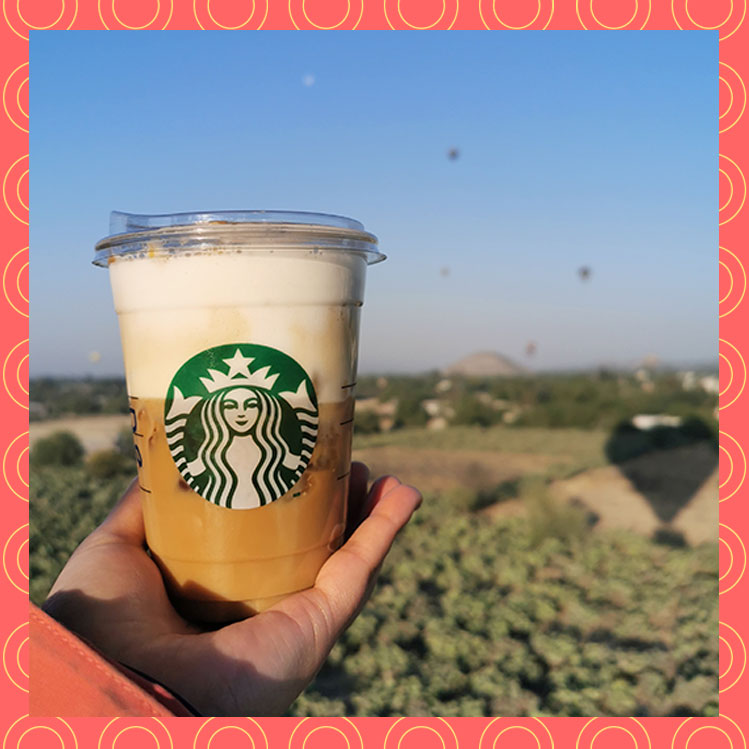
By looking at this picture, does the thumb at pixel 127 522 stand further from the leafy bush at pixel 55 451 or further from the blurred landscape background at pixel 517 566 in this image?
the leafy bush at pixel 55 451

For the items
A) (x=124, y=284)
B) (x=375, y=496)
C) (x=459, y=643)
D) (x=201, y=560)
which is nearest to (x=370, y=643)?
(x=459, y=643)

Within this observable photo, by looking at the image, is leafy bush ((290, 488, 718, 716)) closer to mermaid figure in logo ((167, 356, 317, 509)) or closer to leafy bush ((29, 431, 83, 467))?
mermaid figure in logo ((167, 356, 317, 509))

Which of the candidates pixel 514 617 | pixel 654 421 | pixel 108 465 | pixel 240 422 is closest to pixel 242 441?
pixel 240 422

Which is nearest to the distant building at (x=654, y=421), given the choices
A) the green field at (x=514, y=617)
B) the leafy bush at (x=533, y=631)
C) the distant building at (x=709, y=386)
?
the distant building at (x=709, y=386)

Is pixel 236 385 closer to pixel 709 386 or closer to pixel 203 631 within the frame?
pixel 203 631

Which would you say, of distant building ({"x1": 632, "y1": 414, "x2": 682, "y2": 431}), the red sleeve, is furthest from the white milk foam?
distant building ({"x1": 632, "y1": 414, "x2": 682, "y2": 431})

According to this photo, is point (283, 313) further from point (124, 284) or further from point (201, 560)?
point (201, 560)

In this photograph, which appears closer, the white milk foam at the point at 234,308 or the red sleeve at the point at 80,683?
the red sleeve at the point at 80,683
